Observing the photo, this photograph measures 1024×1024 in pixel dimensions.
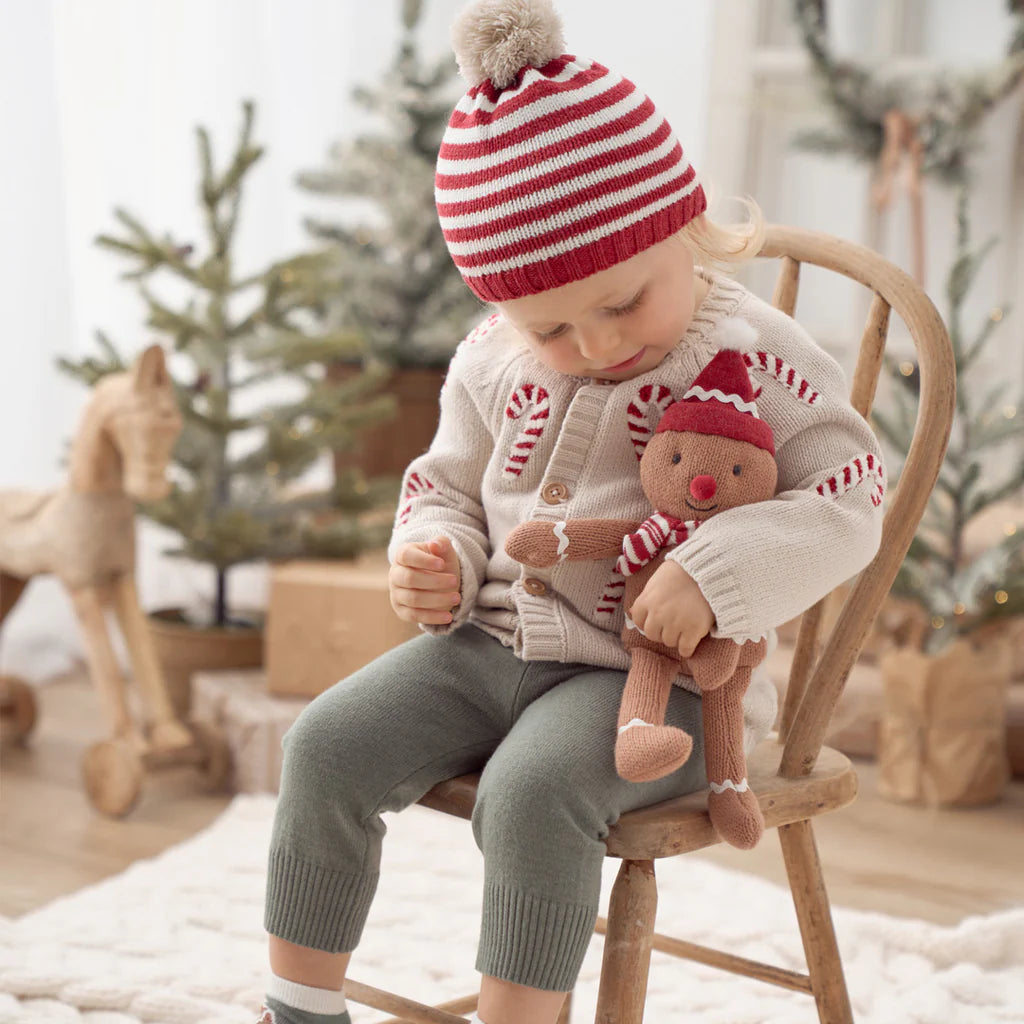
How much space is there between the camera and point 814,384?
1.06 m

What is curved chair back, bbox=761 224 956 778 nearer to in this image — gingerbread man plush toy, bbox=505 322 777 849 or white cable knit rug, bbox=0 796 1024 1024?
gingerbread man plush toy, bbox=505 322 777 849

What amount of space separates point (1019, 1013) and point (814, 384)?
0.80 m

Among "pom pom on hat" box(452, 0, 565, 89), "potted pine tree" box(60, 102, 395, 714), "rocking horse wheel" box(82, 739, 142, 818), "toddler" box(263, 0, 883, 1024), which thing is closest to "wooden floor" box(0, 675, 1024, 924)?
"rocking horse wheel" box(82, 739, 142, 818)

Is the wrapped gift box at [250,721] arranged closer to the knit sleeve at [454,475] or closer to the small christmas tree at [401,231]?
the small christmas tree at [401,231]

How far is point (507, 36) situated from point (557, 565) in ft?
1.30

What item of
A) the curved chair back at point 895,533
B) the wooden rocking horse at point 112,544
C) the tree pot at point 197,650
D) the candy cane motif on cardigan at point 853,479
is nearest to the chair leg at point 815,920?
the curved chair back at point 895,533

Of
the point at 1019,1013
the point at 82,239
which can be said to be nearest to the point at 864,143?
the point at 82,239

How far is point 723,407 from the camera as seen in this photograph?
99 cm

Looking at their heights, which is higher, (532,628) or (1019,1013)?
(532,628)

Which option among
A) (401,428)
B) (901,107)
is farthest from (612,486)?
(901,107)

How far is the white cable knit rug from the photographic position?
143 centimetres

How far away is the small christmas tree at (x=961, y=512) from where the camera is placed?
1.98 meters

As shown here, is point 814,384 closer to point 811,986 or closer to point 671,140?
point 671,140

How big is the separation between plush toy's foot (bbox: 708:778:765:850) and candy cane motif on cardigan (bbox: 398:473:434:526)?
36cm
